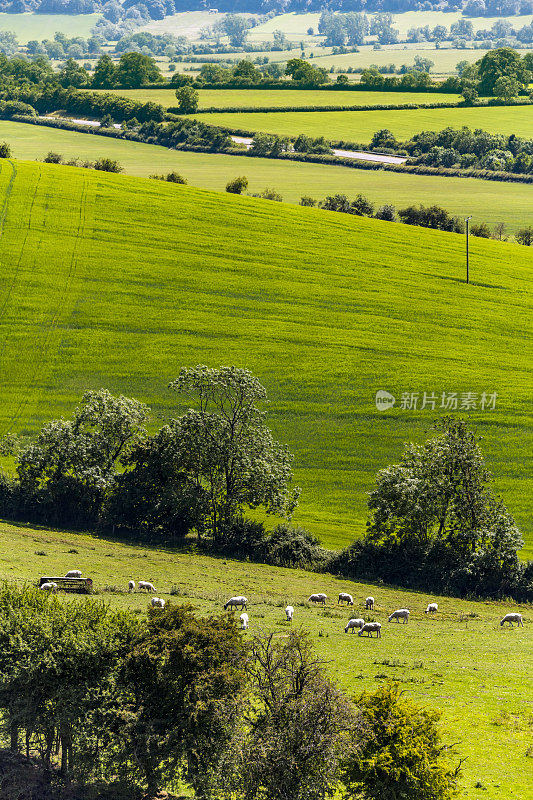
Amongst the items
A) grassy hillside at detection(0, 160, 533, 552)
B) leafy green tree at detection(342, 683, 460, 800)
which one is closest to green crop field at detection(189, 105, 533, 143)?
grassy hillside at detection(0, 160, 533, 552)

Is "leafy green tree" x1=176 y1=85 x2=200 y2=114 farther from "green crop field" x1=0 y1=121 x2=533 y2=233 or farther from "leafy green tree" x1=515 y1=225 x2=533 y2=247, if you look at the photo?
"leafy green tree" x1=515 y1=225 x2=533 y2=247

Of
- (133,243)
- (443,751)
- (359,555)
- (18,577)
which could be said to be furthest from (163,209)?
(443,751)

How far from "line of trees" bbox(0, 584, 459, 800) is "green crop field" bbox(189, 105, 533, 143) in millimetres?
163640

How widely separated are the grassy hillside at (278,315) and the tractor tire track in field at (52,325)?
0.21 m

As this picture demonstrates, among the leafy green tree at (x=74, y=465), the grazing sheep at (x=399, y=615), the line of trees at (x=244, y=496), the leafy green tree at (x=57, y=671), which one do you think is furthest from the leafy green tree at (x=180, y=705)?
the leafy green tree at (x=74, y=465)

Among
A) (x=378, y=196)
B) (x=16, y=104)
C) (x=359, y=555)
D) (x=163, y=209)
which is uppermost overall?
(x=16, y=104)

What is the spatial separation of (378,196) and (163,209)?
39.5m

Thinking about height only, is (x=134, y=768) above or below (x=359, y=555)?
below

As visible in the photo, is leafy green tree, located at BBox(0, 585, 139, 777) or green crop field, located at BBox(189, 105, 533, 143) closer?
leafy green tree, located at BBox(0, 585, 139, 777)

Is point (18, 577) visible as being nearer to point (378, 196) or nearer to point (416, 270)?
point (416, 270)

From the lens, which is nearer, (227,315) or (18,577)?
(18,577)

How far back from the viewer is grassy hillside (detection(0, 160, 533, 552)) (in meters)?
82.6

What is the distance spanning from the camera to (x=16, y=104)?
194m

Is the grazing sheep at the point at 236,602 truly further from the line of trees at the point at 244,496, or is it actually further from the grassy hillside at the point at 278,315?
the grassy hillside at the point at 278,315
